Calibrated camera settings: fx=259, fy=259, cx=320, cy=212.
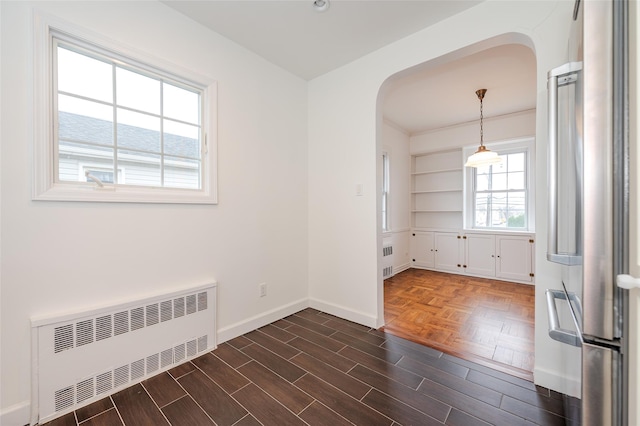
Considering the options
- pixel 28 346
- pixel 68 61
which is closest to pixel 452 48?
pixel 68 61

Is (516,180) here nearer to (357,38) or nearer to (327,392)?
(357,38)

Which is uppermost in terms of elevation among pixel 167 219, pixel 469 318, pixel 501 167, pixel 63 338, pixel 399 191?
pixel 501 167

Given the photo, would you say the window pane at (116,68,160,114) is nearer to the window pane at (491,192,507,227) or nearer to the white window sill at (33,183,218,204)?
the white window sill at (33,183,218,204)

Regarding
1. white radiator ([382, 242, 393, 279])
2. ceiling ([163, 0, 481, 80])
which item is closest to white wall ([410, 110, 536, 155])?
white radiator ([382, 242, 393, 279])

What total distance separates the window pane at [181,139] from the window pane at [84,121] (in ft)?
1.14

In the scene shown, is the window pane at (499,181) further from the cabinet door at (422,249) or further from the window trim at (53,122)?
the window trim at (53,122)

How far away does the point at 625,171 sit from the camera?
2.13 ft

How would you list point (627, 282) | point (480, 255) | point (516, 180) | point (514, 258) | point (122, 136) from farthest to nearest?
point (480, 255), point (516, 180), point (514, 258), point (122, 136), point (627, 282)

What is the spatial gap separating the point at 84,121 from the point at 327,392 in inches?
89.8

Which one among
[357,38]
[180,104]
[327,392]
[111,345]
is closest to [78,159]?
[180,104]

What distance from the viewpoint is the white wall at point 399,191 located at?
4617 mm

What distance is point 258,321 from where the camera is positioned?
2.50 m

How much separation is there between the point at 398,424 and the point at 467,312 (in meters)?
1.96

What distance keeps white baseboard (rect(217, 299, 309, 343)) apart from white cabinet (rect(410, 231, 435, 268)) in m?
3.00
